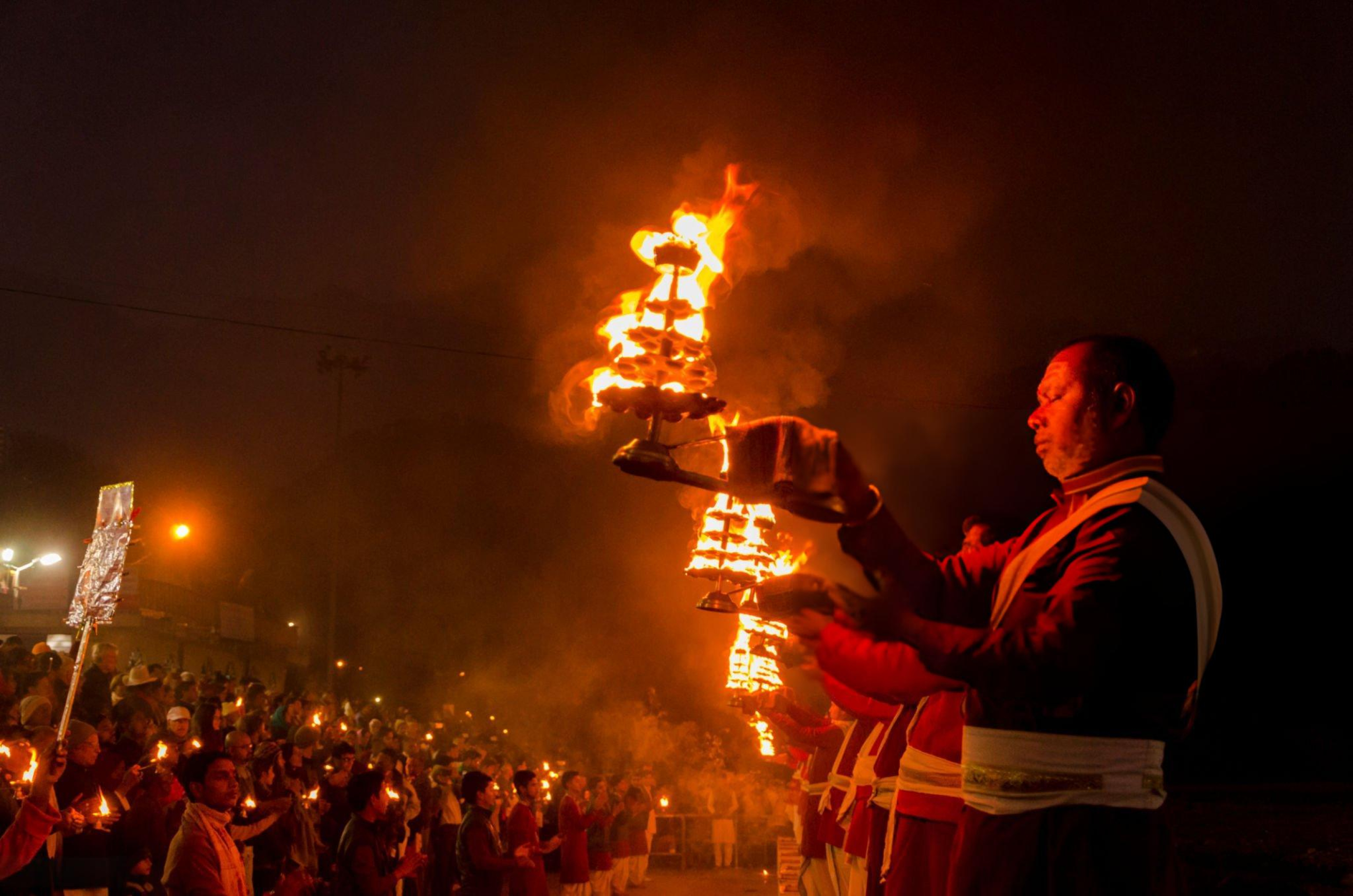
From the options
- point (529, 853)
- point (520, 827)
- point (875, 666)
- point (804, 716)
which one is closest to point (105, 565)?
point (520, 827)

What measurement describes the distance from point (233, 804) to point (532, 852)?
167 inches

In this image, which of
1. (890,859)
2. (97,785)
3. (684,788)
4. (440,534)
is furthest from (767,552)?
(440,534)

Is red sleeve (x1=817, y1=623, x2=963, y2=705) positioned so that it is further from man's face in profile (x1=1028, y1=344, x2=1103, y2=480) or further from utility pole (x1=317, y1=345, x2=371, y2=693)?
utility pole (x1=317, y1=345, x2=371, y2=693)

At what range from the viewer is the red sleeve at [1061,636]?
7.32ft

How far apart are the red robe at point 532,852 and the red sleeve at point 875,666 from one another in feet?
25.7

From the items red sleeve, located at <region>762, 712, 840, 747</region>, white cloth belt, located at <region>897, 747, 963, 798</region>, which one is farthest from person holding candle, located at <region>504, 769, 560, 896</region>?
white cloth belt, located at <region>897, 747, 963, 798</region>

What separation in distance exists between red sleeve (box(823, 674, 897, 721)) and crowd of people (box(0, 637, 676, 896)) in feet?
11.5

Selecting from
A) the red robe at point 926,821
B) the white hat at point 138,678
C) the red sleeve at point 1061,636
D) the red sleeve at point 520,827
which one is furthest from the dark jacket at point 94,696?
the red sleeve at point 1061,636

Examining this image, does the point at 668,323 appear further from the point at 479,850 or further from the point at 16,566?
the point at 16,566

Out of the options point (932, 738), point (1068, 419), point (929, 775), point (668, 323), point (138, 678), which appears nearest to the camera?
point (1068, 419)

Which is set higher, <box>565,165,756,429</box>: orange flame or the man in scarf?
<box>565,165,756,429</box>: orange flame

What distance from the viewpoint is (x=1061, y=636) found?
2.23 m

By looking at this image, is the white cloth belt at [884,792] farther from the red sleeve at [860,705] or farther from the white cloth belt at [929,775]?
the white cloth belt at [929,775]

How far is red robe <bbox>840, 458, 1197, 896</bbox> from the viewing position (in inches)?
88.7
